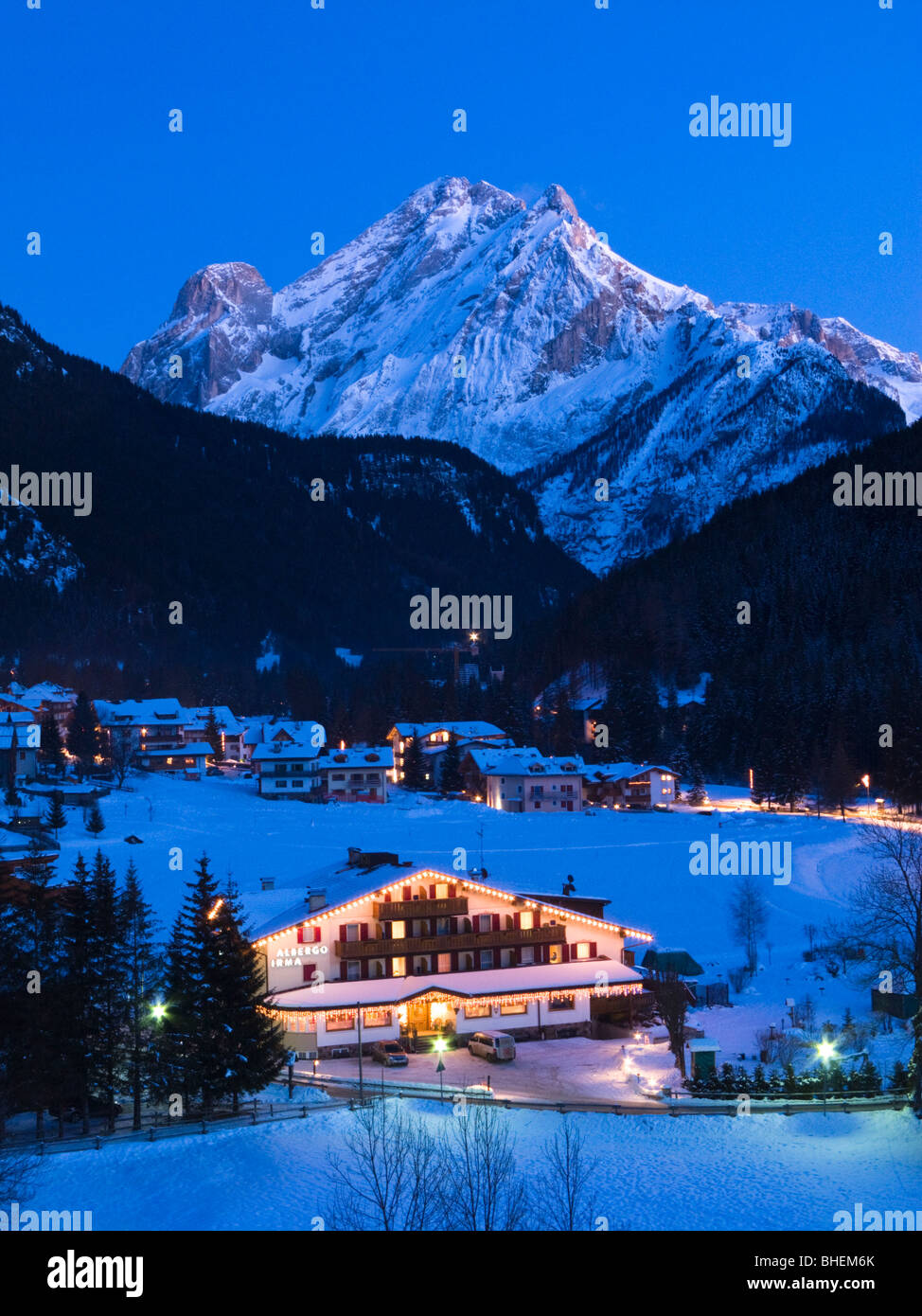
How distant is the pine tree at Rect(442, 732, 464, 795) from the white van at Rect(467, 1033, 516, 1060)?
5677cm

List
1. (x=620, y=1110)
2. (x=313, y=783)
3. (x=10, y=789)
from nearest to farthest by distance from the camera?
(x=620, y=1110) < (x=10, y=789) < (x=313, y=783)

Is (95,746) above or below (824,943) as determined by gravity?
above

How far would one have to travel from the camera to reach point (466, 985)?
4769cm

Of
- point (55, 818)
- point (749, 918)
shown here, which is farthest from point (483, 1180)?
point (55, 818)

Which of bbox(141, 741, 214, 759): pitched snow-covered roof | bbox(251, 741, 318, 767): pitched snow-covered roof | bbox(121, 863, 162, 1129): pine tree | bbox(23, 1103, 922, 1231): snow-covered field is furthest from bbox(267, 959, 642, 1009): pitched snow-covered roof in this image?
bbox(141, 741, 214, 759): pitched snow-covered roof

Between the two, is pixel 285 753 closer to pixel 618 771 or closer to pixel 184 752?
pixel 184 752

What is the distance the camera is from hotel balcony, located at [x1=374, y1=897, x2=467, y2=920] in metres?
47.4

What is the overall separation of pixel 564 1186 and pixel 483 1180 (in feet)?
6.77

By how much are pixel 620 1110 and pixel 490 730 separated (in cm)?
7919

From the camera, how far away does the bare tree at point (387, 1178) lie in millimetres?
24953

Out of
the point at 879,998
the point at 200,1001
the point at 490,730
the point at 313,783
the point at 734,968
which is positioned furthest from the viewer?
the point at 490,730

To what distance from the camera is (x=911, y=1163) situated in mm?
30266
